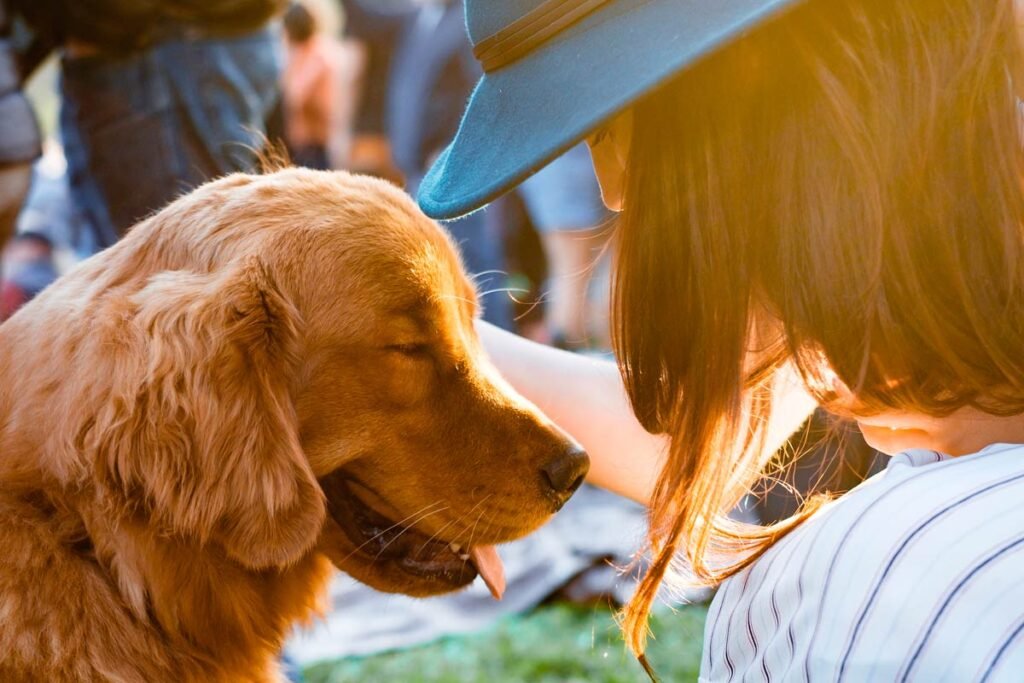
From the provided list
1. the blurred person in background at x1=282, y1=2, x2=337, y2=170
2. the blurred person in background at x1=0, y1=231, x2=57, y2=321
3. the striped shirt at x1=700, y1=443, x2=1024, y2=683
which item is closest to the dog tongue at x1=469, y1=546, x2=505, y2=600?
the striped shirt at x1=700, y1=443, x2=1024, y2=683

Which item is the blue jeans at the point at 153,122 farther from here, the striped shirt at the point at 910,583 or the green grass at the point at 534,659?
the striped shirt at the point at 910,583

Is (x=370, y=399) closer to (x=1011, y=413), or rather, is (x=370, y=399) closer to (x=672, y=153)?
(x=672, y=153)

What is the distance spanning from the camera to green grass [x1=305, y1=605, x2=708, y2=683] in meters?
3.87

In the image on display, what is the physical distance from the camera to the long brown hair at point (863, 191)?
1.40 meters

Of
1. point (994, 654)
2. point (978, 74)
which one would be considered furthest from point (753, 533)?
point (978, 74)

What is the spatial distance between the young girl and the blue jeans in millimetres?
2558

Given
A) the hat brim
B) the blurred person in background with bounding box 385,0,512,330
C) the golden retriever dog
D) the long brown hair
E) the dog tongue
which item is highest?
the hat brim

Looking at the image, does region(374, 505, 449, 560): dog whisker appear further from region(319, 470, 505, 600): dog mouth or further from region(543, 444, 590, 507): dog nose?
region(543, 444, 590, 507): dog nose

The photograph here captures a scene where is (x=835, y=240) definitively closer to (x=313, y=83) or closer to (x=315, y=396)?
(x=315, y=396)

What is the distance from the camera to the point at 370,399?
2.26 meters

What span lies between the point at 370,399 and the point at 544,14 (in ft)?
3.48

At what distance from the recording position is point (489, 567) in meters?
2.50

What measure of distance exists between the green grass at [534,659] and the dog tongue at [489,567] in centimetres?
125

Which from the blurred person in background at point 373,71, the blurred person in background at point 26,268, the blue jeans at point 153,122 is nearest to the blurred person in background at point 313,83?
the blurred person in background at point 373,71
